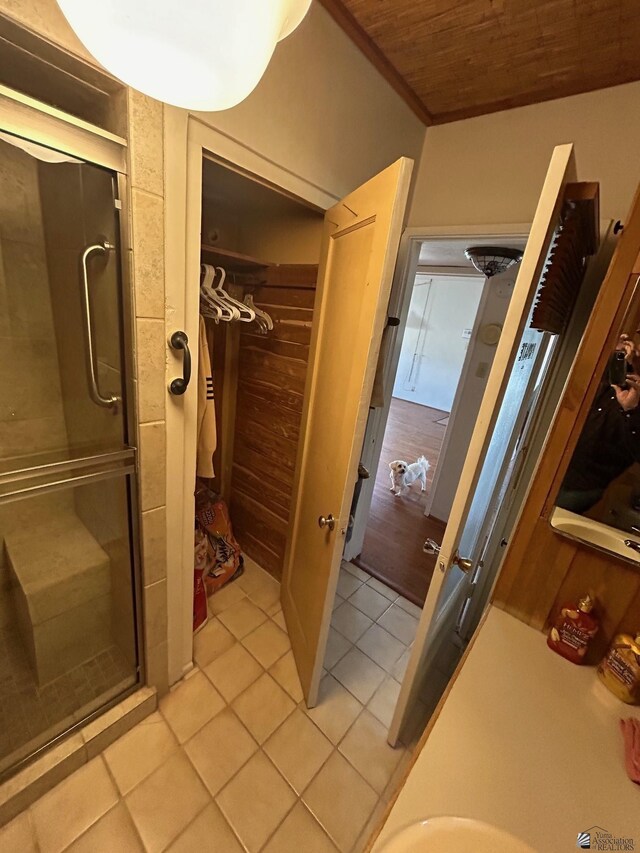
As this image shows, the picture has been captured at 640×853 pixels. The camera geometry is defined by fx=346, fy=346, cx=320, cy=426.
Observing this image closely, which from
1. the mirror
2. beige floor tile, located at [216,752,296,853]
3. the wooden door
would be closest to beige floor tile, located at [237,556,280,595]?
the wooden door

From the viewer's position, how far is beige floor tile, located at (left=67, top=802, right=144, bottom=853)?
39.3 inches

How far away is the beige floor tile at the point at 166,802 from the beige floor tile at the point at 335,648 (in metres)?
0.65

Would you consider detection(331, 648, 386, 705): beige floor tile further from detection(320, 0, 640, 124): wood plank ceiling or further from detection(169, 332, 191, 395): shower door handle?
detection(320, 0, 640, 124): wood plank ceiling

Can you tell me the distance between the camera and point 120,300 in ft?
3.16

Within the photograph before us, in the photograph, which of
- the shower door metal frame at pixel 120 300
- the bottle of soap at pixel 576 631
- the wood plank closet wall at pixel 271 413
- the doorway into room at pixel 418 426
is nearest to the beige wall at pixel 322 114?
the shower door metal frame at pixel 120 300

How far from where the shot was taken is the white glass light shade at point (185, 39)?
1.31 feet

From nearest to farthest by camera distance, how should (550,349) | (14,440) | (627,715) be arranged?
(627,715) → (14,440) → (550,349)

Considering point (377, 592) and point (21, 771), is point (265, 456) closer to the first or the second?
point (377, 592)

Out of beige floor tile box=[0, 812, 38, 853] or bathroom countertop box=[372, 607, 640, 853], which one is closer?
bathroom countertop box=[372, 607, 640, 853]

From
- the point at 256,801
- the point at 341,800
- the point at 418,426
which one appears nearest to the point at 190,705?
the point at 256,801

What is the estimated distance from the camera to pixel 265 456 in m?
1.94

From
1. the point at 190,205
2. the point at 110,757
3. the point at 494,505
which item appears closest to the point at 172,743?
the point at 110,757

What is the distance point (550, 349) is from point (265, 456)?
141 centimetres

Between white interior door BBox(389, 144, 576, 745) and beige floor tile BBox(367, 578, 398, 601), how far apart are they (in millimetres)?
885
